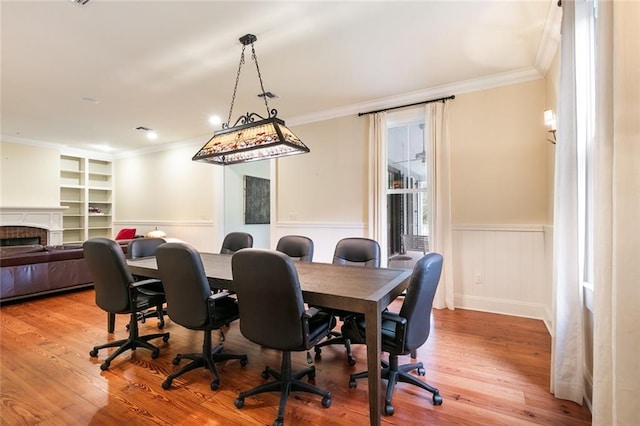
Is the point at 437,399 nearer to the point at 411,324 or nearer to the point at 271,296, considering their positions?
the point at 411,324

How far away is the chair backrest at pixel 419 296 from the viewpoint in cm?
171

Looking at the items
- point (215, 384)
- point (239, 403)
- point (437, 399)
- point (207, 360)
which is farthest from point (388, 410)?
point (207, 360)

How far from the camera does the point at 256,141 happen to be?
263cm

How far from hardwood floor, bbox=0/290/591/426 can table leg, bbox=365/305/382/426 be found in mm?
190

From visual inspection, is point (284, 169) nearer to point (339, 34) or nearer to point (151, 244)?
point (151, 244)

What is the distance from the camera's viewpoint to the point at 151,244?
12.0 feet

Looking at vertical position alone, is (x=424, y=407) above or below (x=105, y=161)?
below

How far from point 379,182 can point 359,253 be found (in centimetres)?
156

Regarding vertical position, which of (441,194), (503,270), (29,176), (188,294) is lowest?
(503,270)

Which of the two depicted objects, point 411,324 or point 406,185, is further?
point 406,185

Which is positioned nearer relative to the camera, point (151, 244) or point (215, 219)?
point (151, 244)

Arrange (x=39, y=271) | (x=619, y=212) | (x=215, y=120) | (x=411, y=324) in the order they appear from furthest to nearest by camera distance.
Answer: (x=215, y=120), (x=39, y=271), (x=411, y=324), (x=619, y=212)

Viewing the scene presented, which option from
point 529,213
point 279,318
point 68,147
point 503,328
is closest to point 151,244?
point 279,318

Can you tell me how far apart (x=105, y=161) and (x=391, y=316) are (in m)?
8.55
